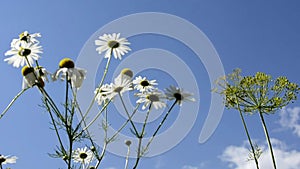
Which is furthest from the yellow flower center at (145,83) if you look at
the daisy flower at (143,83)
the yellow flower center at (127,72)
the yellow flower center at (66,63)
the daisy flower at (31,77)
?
the daisy flower at (31,77)

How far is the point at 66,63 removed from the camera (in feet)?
9.72

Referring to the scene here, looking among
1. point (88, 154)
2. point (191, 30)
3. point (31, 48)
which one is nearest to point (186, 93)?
point (31, 48)

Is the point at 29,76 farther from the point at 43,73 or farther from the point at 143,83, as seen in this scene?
the point at 143,83

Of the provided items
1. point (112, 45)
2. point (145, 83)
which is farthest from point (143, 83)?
point (112, 45)

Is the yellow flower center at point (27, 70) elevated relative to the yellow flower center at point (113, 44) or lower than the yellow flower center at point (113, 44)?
lower

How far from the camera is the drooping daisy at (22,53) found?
3.31 metres

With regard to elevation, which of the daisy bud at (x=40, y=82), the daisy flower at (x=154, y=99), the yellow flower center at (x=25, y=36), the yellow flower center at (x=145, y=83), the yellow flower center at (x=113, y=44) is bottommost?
the daisy bud at (x=40, y=82)

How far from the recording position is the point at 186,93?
3.23 metres

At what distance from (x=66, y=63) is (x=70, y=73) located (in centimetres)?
8

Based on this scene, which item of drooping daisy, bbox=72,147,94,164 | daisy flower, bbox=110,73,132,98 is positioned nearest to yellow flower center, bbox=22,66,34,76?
daisy flower, bbox=110,73,132,98

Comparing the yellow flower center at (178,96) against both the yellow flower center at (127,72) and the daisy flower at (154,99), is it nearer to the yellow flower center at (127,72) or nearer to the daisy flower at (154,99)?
the daisy flower at (154,99)

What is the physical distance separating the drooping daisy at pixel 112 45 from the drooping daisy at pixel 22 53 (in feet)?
1.97

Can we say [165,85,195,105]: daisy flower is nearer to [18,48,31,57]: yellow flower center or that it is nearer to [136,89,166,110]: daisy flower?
[136,89,166,110]: daisy flower

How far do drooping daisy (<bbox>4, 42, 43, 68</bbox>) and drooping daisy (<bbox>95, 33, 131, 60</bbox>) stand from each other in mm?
599
